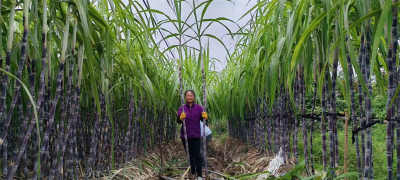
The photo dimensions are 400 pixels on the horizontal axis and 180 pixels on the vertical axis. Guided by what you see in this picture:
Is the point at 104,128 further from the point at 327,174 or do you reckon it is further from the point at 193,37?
the point at 327,174

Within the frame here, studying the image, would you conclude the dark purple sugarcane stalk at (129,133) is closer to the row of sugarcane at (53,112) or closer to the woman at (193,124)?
the row of sugarcane at (53,112)

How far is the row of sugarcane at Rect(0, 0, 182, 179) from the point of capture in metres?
1.01

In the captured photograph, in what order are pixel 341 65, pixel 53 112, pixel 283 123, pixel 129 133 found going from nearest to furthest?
1. pixel 53 112
2. pixel 341 65
3. pixel 283 123
4. pixel 129 133

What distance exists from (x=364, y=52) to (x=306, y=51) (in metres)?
0.40

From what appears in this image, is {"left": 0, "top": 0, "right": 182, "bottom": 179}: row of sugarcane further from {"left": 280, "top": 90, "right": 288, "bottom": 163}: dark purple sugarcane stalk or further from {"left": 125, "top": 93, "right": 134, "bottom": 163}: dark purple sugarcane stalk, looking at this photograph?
{"left": 280, "top": 90, "right": 288, "bottom": 163}: dark purple sugarcane stalk

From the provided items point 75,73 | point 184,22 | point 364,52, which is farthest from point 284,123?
point 75,73

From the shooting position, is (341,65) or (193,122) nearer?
(341,65)

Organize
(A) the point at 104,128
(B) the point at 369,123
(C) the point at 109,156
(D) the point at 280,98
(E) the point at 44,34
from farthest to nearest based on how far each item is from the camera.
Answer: (D) the point at 280,98, (C) the point at 109,156, (A) the point at 104,128, (B) the point at 369,123, (E) the point at 44,34

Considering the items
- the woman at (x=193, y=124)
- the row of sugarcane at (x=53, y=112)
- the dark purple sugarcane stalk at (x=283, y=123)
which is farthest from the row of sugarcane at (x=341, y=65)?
the row of sugarcane at (x=53, y=112)

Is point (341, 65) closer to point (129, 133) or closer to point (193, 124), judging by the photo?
point (193, 124)

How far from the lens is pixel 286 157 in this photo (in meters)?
2.25

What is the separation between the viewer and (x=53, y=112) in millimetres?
1112

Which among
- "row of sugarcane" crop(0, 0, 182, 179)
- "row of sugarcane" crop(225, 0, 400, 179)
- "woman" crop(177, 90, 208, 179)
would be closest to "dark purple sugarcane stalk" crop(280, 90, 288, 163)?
"row of sugarcane" crop(225, 0, 400, 179)

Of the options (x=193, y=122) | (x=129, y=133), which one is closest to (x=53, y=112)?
(x=129, y=133)
